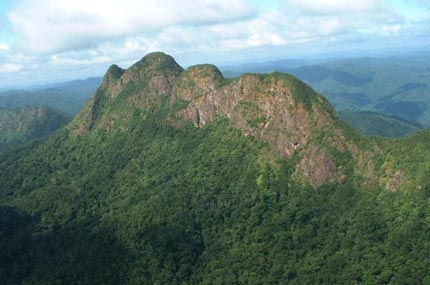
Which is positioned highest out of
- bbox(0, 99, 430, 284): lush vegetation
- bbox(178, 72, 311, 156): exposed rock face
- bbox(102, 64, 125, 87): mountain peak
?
bbox(102, 64, 125, 87): mountain peak

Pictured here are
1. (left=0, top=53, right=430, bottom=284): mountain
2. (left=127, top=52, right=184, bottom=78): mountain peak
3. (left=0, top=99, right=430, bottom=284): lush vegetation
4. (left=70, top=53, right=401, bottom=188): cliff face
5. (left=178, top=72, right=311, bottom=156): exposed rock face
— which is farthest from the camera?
(left=127, top=52, right=184, bottom=78): mountain peak

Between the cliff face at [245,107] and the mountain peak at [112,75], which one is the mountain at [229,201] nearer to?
the cliff face at [245,107]

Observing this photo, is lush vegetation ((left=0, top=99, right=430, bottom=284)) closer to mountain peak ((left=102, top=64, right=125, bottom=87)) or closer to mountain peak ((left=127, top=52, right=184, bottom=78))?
mountain peak ((left=127, top=52, right=184, bottom=78))

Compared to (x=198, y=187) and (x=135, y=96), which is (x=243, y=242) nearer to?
(x=198, y=187)

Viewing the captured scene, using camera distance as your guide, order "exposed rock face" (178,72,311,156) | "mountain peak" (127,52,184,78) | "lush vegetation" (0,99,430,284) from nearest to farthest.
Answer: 1. "lush vegetation" (0,99,430,284)
2. "exposed rock face" (178,72,311,156)
3. "mountain peak" (127,52,184,78)

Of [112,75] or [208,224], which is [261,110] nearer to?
[208,224]

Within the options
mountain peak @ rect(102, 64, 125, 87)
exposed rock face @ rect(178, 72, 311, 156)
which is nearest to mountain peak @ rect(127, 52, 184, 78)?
mountain peak @ rect(102, 64, 125, 87)

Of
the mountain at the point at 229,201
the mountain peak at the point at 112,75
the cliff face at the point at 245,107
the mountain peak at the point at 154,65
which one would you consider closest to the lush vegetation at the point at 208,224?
the mountain at the point at 229,201

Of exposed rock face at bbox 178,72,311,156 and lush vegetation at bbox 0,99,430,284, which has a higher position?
exposed rock face at bbox 178,72,311,156
